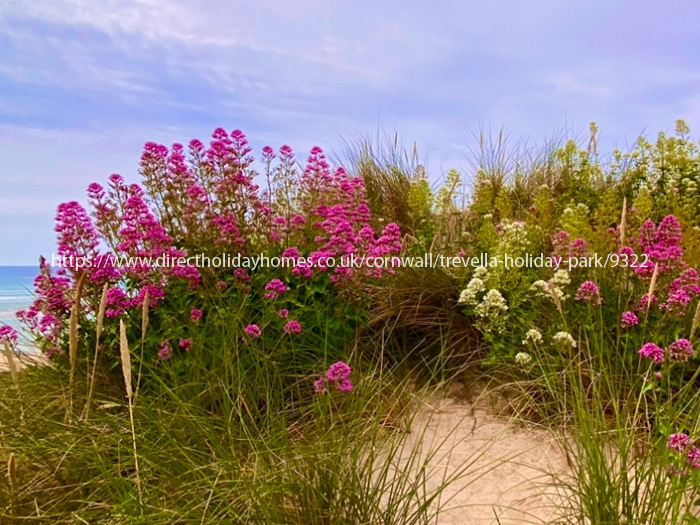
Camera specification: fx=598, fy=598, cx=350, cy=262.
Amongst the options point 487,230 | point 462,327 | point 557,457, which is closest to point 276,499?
point 557,457

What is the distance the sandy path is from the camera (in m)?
2.84

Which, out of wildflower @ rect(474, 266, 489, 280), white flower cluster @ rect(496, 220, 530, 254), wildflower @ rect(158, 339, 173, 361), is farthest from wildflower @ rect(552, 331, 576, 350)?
wildflower @ rect(158, 339, 173, 361)

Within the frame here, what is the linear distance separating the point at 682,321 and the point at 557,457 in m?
1.15

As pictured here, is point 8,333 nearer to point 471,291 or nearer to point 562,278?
point 471,291

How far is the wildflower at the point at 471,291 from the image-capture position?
153 inches

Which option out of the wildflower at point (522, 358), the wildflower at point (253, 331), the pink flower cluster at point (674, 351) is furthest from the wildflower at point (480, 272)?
the wildflower at point (253, 331)

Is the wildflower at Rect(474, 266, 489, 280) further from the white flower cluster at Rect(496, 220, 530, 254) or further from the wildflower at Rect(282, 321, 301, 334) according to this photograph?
the wildflower at Rect(282, 321, 301, 334)

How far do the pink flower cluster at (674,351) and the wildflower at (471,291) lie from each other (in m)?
1.15

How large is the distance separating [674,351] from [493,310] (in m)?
1.13

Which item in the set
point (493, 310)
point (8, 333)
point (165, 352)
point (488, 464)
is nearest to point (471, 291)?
point (493, 310)

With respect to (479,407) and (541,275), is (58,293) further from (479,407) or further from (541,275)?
(541,275)

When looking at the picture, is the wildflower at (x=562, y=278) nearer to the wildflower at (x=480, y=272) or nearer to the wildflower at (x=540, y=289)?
the wildflower at (x=540, y=289)

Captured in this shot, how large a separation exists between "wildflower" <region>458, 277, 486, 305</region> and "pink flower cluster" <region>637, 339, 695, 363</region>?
1149mm

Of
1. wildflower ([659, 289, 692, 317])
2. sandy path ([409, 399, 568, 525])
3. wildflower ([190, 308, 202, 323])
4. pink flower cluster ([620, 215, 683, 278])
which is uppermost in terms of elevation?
pink flower cluster ([620, 215, 683, 278])
